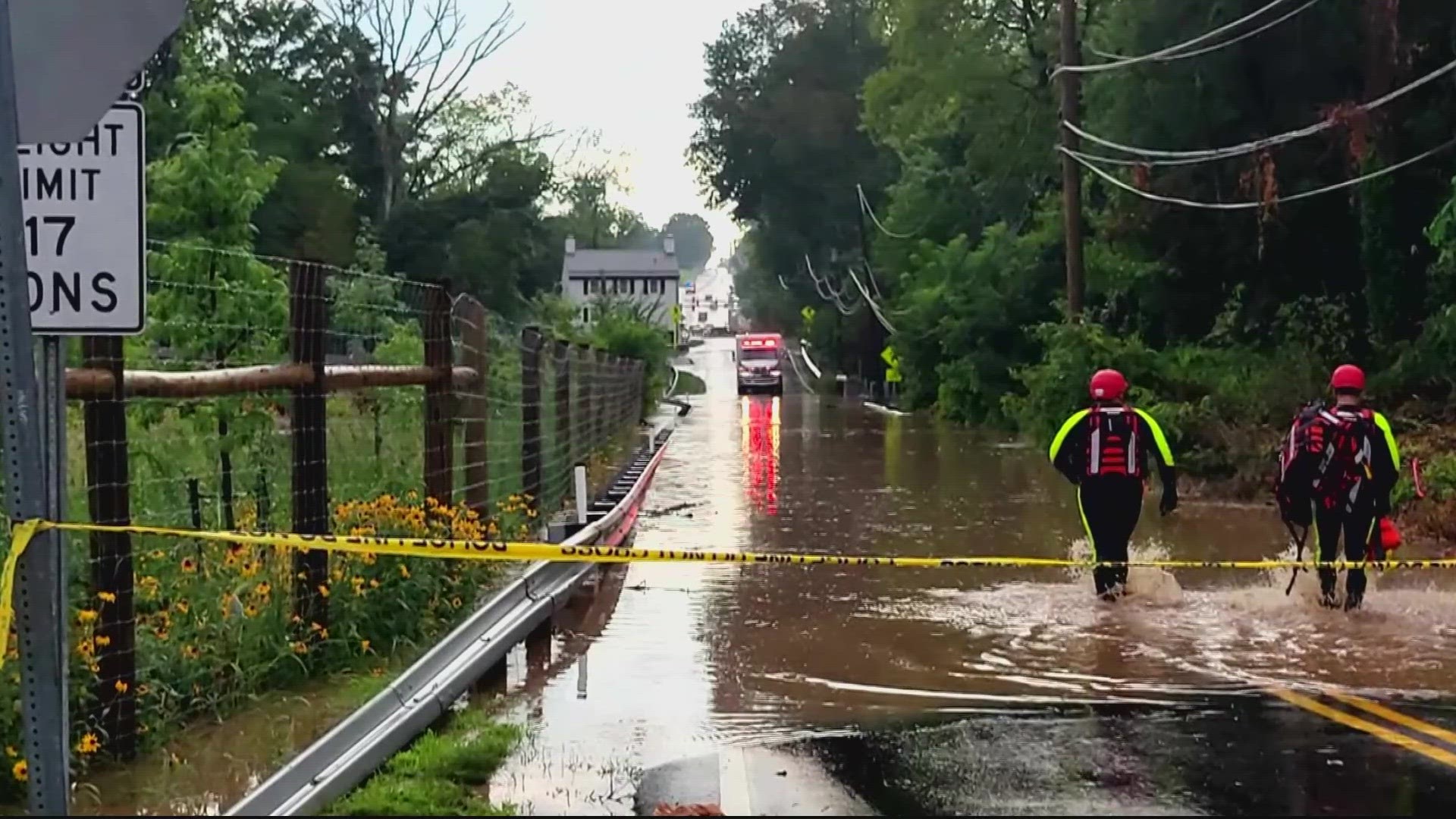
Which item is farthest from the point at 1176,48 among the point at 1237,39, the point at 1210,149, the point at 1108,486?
the point at 1108,486

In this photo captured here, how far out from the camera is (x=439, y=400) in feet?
40.4

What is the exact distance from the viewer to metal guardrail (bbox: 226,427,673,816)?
629 cm

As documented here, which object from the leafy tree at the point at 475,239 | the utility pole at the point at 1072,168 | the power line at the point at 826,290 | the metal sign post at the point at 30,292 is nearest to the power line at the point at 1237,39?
the utility pole at the point at 1072,168

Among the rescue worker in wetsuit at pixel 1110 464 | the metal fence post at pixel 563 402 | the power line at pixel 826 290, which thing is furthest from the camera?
the power line at pixel 826 290

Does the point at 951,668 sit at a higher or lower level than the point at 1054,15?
lower

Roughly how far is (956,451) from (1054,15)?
20945 millimetres

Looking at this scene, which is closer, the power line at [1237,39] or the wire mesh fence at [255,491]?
the wire mesh fence at [255,491]

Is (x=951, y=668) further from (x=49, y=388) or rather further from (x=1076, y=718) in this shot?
(x=49, y=388)

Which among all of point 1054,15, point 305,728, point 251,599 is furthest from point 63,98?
point 1054,15

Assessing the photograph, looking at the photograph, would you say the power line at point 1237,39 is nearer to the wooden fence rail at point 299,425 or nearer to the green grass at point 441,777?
the wooden fence rail at point 299,425

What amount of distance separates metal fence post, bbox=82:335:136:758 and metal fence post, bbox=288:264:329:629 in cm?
197

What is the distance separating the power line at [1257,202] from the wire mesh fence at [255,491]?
13176mm

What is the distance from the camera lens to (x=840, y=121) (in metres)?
84.9

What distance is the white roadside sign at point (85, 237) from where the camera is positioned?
5141 mm
